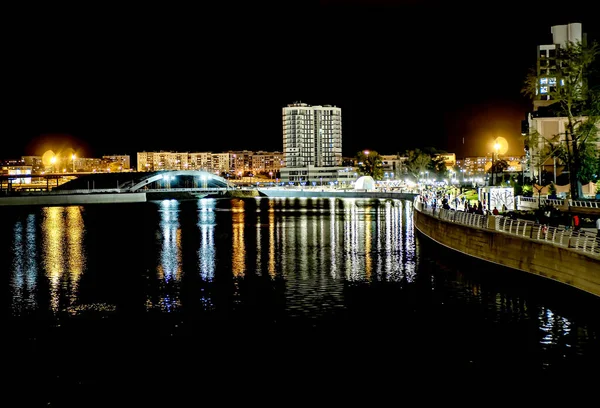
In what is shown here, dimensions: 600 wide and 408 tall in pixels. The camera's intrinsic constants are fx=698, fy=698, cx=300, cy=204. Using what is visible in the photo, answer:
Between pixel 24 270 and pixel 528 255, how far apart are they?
1096 inches

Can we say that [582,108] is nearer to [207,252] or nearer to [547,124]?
[547,124]

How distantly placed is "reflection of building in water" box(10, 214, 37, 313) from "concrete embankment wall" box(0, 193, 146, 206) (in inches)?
2858

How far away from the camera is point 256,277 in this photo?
36.3m

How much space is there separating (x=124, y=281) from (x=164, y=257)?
10.8 metres

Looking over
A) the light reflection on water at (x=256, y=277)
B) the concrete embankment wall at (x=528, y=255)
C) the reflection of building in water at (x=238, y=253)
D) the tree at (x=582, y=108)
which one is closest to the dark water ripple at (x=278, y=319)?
the light reflection on water at (x=256, y=277)

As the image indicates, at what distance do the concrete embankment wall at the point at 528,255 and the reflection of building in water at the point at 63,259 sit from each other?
19.8 meters

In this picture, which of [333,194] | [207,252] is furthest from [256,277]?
[333,194]

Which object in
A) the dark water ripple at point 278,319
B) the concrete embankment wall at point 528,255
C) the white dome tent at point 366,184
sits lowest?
the dark water ripple at point 278,319

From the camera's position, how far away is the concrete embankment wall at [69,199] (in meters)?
140

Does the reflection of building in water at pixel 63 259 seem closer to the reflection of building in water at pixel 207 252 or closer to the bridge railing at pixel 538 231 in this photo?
the reflection of building in water at pixel 207 252

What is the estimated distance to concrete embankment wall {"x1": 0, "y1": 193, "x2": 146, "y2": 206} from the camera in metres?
140

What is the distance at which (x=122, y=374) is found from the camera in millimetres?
19266

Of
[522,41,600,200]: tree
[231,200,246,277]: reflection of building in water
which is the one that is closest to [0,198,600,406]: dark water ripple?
[231,200,246,277]: reflection of building in water

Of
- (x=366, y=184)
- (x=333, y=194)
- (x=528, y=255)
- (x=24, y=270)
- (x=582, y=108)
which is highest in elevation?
(x=582, y=108)
